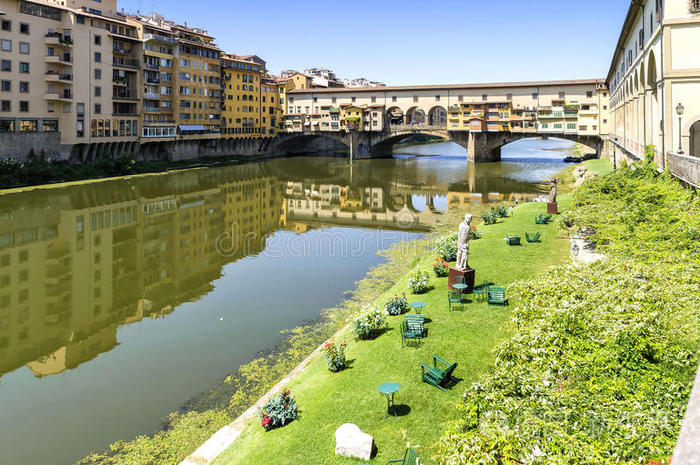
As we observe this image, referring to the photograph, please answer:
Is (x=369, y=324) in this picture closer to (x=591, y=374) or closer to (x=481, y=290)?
(x=481, y=290)

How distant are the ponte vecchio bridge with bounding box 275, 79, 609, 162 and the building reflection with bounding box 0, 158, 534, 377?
34088mm

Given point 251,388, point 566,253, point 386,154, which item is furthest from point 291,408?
point 386,154

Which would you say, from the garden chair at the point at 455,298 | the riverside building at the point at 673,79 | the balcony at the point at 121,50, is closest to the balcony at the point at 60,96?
the balcony at the point at 121,50

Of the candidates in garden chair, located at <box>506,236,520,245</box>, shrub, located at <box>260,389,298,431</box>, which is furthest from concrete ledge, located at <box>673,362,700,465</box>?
garden chair, located at <box>506,236,520,245</box>

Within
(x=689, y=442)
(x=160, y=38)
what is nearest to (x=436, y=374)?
(x=689, y=442)

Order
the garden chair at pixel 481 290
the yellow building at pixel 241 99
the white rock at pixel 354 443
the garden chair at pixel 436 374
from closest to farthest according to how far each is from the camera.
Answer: the white rock at pixel 354 443 → the garden chair at pixel 436 374 → the garden chair at pixel 481 290 → the yellow building at pixel 241 99

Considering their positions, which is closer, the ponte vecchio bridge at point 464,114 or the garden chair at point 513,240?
the garden chair at point 513,240

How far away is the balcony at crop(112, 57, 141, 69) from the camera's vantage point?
75750 millimetres

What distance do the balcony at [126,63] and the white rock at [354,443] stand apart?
76847mm

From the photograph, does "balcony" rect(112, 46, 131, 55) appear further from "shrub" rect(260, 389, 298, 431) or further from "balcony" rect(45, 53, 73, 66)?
"shrub" rect(260, 389, 298, 431)

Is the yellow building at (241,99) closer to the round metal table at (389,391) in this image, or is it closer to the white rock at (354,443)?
the round metal table at (389,391)

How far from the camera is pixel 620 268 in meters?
13.3

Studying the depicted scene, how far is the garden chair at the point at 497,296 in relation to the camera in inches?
798

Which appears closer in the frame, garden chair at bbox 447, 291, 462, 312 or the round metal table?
the round metal table
